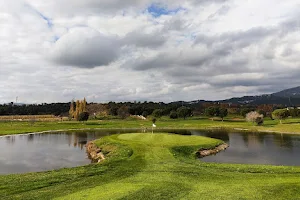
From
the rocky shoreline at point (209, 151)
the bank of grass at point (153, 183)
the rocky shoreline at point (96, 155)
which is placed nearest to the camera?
the bank of grass at point (153, 183)

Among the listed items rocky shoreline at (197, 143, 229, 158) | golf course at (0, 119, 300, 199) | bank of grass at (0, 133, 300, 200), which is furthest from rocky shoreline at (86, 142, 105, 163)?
rocky shoreline at (197, 143, 229, 158)

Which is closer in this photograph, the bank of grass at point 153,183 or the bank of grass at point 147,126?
the bank of grass at point 153,183

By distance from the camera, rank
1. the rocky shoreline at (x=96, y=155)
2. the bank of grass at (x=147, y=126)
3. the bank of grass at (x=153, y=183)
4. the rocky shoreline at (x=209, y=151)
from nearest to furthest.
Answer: the bank of grass at (x=153, y=183), the rocky shoreline at (x=96, y=155), the rocky shoreline at (x=209, y=151), the bank of grass at (x=147, y=126)

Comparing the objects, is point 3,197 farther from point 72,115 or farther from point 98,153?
point 72,115

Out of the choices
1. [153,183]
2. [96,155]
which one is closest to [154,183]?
[153,183]

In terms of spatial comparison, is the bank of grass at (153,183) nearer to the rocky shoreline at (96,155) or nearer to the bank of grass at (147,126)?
the rocky shoreline at (96,155)

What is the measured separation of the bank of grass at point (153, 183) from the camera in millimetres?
22375

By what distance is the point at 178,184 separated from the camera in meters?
25.8

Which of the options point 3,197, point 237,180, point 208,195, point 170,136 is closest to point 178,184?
point 208,195

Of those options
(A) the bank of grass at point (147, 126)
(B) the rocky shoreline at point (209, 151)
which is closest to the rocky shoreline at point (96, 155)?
(B) the rocky shoreline at point (209, 151)

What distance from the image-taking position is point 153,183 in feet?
85.6

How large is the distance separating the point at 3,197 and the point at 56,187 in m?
4.29

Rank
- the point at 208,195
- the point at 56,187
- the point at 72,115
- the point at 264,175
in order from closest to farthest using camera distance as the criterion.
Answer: the point at 208,195 → the point at 56,187 → the point at 264,175 → the point at 72,115

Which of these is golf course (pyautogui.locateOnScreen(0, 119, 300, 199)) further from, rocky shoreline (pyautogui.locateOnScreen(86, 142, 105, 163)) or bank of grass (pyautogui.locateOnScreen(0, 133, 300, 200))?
rocky shoreline (pyautogui.locateOnScreen(86, 142, 105, 163))
